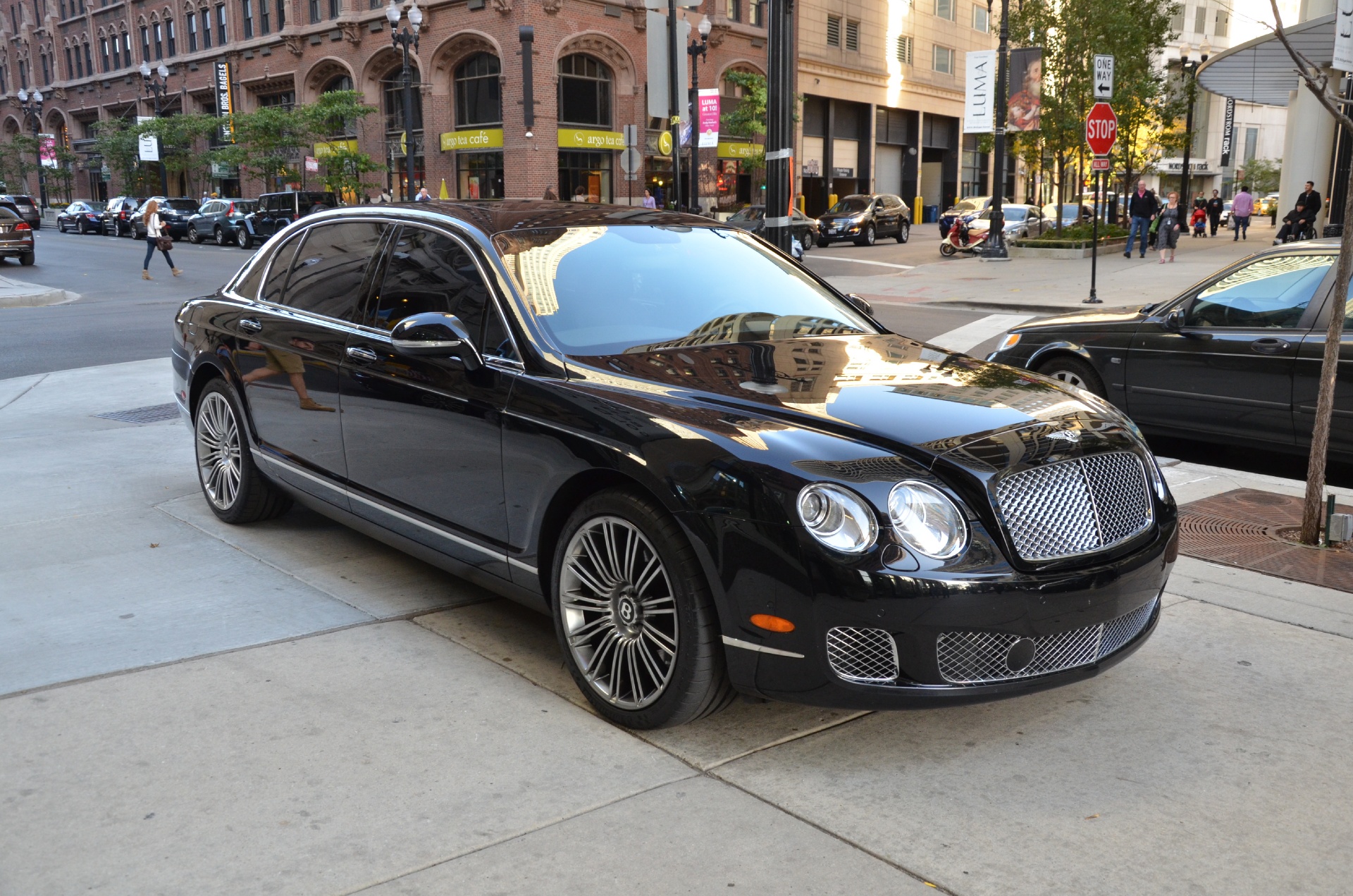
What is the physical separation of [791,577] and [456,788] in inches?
44.6

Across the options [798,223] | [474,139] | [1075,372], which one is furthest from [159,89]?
[1075,372]

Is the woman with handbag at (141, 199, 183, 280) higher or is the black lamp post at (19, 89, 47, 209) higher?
the black lamp post at (19, 89, 47, 209)

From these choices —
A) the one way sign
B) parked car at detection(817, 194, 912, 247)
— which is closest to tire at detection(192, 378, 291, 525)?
the one way sign

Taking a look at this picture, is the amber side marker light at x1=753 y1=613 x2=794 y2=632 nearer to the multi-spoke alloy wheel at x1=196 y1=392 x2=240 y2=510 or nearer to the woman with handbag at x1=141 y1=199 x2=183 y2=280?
the multi-spoke alloy wheel at x1=196 y1=392 x2=240 y2=510

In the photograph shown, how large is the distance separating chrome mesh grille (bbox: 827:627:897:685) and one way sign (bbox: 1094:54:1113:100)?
1893 cm

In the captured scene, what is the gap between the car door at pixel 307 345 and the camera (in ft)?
16.6

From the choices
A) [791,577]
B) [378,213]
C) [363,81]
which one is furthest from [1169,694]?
[363,81]

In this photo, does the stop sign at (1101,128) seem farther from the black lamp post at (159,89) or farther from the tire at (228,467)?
the black lamp post at (159,89)

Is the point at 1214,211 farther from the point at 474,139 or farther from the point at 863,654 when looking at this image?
the point at 863,654

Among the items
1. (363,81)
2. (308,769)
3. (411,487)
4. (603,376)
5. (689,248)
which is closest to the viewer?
(308,769)

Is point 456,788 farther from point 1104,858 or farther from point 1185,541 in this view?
point 1185,541

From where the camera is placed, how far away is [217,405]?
19.8ft

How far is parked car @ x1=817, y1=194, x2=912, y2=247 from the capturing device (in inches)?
1606

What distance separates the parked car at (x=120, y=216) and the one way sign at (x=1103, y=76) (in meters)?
41.0
